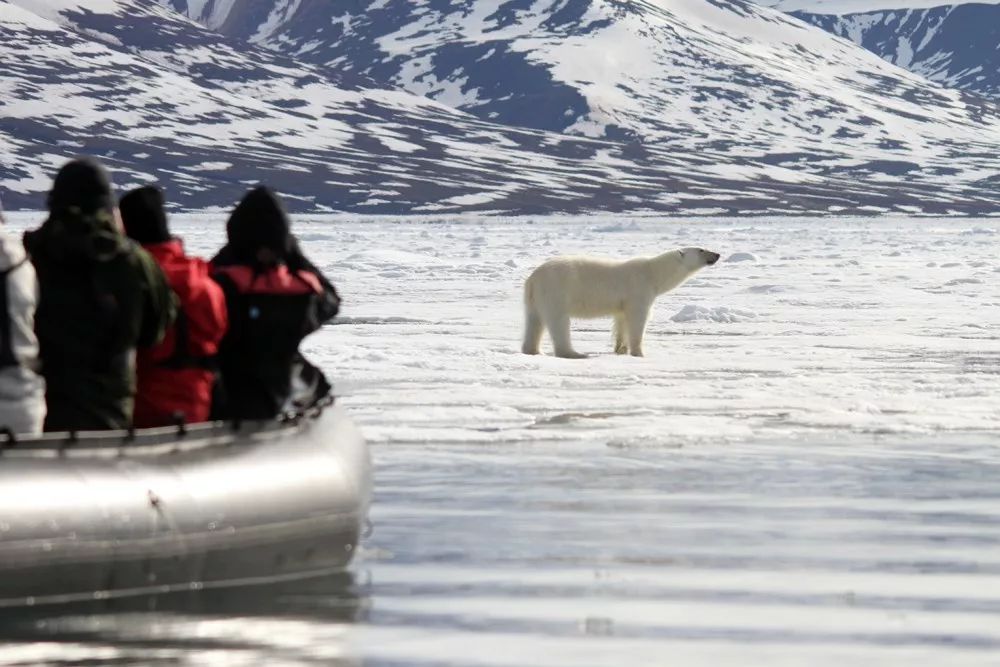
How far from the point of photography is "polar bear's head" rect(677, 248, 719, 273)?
18422 mm

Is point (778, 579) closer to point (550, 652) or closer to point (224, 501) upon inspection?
point (550, 652)

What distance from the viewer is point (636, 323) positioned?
1734 centimetres

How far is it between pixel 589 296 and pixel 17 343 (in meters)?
11.0

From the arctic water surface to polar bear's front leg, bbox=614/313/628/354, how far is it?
409 millimetres

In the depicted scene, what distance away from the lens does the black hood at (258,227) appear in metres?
7.52

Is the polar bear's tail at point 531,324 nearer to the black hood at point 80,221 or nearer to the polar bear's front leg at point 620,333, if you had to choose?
the polar bear's front leg at point 620,333

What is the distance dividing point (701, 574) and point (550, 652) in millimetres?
1404

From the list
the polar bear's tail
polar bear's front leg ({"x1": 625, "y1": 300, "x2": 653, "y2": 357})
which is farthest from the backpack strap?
polar bear's front leg ({"x1": 625, "y1": 300, "x2": 653, "y2": 357})

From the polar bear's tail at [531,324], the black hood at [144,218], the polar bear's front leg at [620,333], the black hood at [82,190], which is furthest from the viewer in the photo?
the polar bear's front leg at [620,333]

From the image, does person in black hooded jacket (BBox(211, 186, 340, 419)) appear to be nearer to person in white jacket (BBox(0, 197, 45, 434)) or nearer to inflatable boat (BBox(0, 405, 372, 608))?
inflatable boat (BBox(0, 405, 372, 608))

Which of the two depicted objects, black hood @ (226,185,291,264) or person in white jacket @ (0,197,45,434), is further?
black hood @ (226,185,291,264)

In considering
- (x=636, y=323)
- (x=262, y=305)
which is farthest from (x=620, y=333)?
(x=262, y=305)

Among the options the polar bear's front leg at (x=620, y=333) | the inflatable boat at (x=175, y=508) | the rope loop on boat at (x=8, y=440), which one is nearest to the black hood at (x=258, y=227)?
the inflatable boat at (x=175, y=508)

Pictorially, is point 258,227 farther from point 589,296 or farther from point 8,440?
point 589,296
